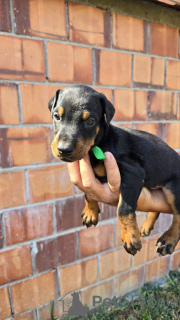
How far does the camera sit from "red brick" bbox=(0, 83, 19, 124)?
2094mm

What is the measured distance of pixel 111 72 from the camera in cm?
260

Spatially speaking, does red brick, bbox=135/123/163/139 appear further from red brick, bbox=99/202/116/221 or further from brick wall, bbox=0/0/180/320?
red brick, bbox=99/202/116/221

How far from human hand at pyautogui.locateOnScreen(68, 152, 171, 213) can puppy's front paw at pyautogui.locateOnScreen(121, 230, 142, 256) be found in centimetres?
28

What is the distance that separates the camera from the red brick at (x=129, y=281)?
120 inches

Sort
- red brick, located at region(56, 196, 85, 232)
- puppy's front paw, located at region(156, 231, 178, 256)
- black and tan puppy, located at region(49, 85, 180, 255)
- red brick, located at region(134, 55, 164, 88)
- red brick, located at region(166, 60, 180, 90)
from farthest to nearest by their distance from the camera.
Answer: red brick, located at region(166, 60, 180, 90) < red brick, located at region(134, 55, 164, 88) < red brick, located at region(56, 196, 85, 232) < puppy's front paw, located at region(156, 231, 178, 256) < black and tan puppy, located at region(49, 85, 180, 255)

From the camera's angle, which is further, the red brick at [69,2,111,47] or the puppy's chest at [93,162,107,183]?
the red brick at [69,2,111,47]

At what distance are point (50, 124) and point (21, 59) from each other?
58 cm

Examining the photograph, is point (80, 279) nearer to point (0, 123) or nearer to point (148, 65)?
point (0, 123)

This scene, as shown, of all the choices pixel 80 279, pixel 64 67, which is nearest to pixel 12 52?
pixel 64 67

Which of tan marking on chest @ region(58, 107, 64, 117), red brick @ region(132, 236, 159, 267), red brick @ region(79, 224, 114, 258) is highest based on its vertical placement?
tan marking on chest @ region(58, 107, 64, 117)

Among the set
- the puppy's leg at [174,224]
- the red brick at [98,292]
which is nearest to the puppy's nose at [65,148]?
the puppy's leg at [174,224]

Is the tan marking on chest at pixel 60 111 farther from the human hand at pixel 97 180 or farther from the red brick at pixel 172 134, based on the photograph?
the red brick at pixel 172 134

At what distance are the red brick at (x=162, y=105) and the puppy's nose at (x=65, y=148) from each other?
1873 millimetres

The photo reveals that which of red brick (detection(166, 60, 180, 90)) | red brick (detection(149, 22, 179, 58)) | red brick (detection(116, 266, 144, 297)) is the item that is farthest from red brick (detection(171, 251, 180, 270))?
red brick (detection(149, 22, 179, 58))
